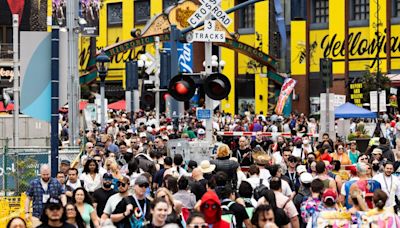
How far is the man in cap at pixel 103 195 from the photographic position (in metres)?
13.2

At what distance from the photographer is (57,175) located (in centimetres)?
1509

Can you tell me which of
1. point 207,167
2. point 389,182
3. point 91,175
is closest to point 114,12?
point 91,175

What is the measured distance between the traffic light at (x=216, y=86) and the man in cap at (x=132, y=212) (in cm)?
612

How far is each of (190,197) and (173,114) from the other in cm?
2125

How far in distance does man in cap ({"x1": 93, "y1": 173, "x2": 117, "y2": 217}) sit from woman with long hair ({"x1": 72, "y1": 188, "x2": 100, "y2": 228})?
25.6 inches

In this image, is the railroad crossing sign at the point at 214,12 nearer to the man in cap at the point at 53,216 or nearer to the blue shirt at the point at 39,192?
the blue shirt at the point at 39,192

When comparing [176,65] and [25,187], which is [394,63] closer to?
[176,65]

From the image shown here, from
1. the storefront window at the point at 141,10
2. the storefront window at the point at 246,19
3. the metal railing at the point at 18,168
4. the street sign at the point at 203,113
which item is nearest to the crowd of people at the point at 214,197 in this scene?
the street sign at the point at 203,113

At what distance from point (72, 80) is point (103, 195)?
1278 cm

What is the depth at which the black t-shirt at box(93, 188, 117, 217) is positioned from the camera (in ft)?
43.3

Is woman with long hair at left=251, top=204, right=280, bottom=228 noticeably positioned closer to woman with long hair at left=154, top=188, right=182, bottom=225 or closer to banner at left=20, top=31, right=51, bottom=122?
woman with long hair at left=154, top=188, right=182, bottom=225

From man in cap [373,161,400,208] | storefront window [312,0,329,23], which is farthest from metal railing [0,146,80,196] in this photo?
storefront window [312,0,329,23]

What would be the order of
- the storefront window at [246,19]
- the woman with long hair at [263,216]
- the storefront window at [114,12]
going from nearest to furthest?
the woman with long hair at [263,216], the storefront window at [246,19], the storefront window at [114,12]

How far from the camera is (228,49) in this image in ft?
223
